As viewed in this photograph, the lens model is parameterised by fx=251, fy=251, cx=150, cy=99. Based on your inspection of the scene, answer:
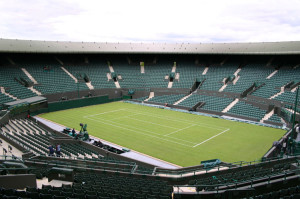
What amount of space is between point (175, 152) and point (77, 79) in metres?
31.4

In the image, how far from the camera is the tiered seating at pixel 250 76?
4125cm

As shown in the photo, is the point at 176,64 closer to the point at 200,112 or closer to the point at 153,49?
the point at 153,49

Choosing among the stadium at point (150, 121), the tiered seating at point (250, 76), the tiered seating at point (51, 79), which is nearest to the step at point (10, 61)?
the stadium at point (150, 121)

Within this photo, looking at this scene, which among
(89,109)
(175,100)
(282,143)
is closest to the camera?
(282,143)

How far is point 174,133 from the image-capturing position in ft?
89.1

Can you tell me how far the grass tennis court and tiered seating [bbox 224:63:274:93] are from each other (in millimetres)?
10343

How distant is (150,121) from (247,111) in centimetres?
1371

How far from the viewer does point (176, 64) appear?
180 feet

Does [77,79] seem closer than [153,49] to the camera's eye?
Yes

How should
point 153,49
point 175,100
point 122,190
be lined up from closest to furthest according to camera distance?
point 122,190
point 175,100
point 153,49

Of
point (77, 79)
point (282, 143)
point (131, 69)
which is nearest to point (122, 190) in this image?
point (282, 143)

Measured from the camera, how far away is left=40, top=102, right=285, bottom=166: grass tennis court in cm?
2138

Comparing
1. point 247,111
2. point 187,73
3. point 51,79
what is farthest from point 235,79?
point 51,79

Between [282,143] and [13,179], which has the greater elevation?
[13,179]
